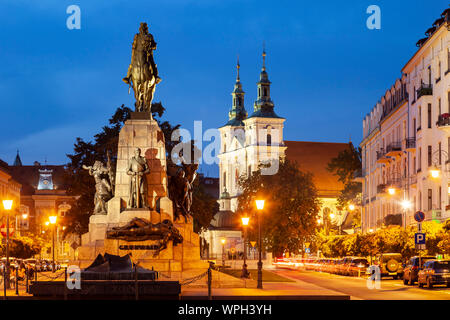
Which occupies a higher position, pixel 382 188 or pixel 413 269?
pixel 382 188

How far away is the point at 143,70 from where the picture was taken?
3731cm

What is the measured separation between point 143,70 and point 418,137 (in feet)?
112

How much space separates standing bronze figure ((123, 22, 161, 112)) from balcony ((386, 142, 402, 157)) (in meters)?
41.0

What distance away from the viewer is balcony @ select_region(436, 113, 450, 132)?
58.5 metres

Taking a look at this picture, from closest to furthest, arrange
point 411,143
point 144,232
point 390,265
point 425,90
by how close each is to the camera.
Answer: point 144,232, point 390,265, point 425,90, point 411,143

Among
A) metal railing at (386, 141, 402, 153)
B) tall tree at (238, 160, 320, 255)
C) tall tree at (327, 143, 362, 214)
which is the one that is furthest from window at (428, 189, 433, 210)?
tall tree at (327, 143, 362, 214)

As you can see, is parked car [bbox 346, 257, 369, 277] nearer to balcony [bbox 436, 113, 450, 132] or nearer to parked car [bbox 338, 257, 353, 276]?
parked car [bbox 338, 257, 353, 276]

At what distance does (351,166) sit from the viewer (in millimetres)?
127312

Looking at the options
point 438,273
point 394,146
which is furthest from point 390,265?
point 394,146

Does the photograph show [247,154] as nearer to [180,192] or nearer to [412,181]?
[412,181]

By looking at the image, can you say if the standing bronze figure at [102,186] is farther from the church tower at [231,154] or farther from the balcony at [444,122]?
the church tower at [231,154]

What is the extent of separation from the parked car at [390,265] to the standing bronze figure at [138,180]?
22.5 m

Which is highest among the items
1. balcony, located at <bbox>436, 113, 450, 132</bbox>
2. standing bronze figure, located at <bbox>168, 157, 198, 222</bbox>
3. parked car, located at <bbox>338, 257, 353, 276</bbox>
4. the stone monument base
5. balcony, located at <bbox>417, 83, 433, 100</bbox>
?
A: balcony, located at <bbox>417, 83, 433, 100</bbox>
